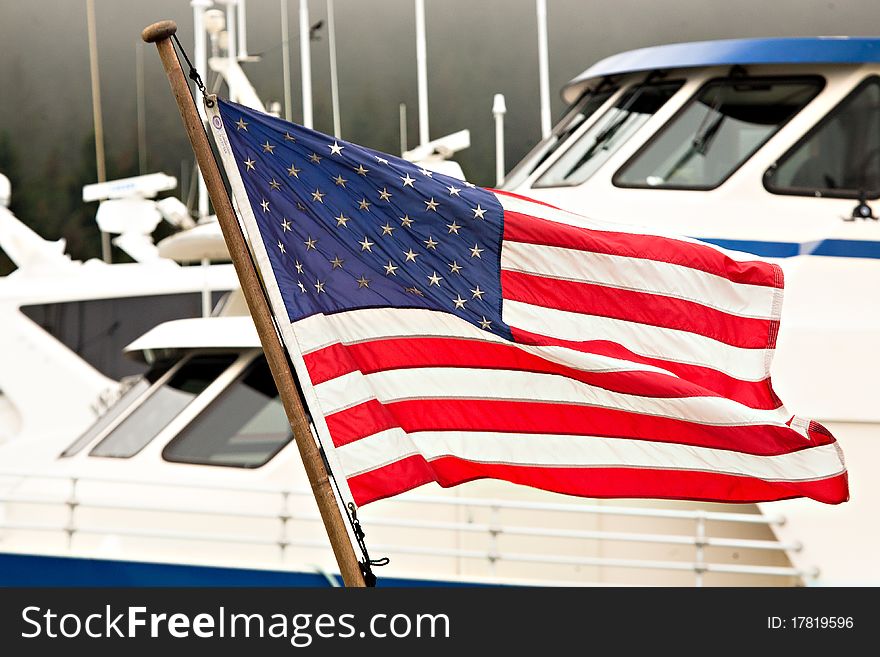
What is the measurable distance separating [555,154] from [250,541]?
2.85 metres

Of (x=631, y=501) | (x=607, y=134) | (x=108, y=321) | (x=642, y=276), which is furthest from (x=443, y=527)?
(x=108, y=321)

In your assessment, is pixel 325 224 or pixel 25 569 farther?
pixel 25 569

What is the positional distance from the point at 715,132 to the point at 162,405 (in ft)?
11.2

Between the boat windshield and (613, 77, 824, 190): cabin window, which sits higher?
(613, 77, 824, 190): cabin window

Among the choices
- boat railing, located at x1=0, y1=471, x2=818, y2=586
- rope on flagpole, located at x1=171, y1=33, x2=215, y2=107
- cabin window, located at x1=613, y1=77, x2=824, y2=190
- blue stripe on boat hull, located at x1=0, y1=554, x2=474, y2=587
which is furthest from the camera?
cabin window, located at x1=613, y1=77, x2=824, y2=190

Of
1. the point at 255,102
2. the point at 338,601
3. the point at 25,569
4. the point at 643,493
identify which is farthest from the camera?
the point at 255,102

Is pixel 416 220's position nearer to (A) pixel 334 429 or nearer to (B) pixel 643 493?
(A) pixel 334 429

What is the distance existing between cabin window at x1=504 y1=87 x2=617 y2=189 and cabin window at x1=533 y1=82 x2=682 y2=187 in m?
0.21

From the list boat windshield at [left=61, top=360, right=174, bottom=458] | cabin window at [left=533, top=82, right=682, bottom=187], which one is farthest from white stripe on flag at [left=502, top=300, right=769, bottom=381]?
boat windshield at [left=61, top=360, right=174, bottom=458]

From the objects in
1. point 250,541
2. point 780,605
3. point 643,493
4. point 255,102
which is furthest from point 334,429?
point 255,102

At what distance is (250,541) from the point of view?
5.26m

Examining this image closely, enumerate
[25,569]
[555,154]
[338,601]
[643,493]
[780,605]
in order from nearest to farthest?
[643,493] → [338,601] → [780,605] → [25,569] → [555,154]

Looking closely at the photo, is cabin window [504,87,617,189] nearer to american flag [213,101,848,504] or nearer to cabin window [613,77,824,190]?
cabin window [613,77,824,190]

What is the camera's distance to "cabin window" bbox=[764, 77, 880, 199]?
18.7 feet
